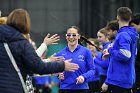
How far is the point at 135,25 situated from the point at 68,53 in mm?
1301

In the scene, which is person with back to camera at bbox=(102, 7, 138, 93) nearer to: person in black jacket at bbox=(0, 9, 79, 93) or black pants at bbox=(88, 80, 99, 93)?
person in black jacket at bbox=(0, 9, 79, 93)

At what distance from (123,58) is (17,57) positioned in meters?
2.63

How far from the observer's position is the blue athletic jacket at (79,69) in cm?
1009

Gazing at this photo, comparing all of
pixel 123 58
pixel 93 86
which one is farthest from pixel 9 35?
pixel 93 86

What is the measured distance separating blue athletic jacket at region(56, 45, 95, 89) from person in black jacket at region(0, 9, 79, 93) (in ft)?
9.11

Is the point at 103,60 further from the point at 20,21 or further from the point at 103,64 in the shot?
the point at 20,21

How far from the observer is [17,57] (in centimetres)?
720

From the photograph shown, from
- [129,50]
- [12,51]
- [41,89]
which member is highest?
[12,51]

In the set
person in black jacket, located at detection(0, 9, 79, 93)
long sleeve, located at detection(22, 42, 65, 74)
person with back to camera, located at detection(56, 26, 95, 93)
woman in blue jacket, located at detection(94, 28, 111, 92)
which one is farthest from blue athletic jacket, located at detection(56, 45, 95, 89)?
person in black jacket, located at detection(0, 9, 79, 93)

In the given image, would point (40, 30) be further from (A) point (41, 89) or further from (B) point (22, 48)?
(B) point (22, 48)

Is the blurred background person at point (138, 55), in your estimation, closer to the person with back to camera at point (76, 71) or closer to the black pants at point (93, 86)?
the person with back to camera at point (76, 71)

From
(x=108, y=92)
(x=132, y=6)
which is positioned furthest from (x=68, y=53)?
(x=132, y=6)

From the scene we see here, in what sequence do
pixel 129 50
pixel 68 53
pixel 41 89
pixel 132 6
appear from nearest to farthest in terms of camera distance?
pixel 129 50, pixel 68 53, pixel 41 89, pixel 132 6

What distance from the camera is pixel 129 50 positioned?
30.7 ft
